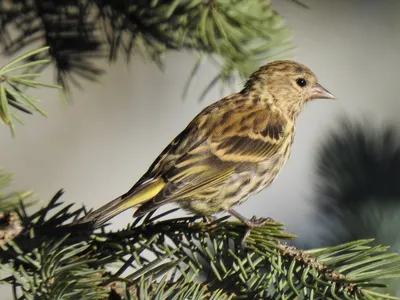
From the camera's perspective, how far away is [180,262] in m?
1.42

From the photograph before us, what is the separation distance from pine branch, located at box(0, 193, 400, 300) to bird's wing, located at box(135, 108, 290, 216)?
416mm

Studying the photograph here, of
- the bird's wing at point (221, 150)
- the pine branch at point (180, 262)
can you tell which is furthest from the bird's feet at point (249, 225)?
the bird's wing at point (221, 150)

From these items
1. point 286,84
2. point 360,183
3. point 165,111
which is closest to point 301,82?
point 286,84

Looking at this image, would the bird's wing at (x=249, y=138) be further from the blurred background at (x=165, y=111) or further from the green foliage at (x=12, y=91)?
the green foliage at (x=12, y=91)

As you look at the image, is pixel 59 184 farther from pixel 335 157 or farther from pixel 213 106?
pixel 335 157

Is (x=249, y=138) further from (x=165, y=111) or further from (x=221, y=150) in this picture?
(x=165, y=111)

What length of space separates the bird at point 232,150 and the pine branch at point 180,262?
296mm

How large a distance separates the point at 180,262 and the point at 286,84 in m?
1.41

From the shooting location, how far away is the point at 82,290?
1275 millimetres

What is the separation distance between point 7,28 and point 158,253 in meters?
0.76

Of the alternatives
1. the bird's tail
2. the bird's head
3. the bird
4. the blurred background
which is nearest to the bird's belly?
the bird

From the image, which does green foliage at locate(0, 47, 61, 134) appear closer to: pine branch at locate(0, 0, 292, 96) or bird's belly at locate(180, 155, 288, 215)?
pine branch at locate(0, 0, 292, 96)

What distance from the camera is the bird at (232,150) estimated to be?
2.13 metres

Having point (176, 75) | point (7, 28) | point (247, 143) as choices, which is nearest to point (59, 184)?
point (176, 75)
